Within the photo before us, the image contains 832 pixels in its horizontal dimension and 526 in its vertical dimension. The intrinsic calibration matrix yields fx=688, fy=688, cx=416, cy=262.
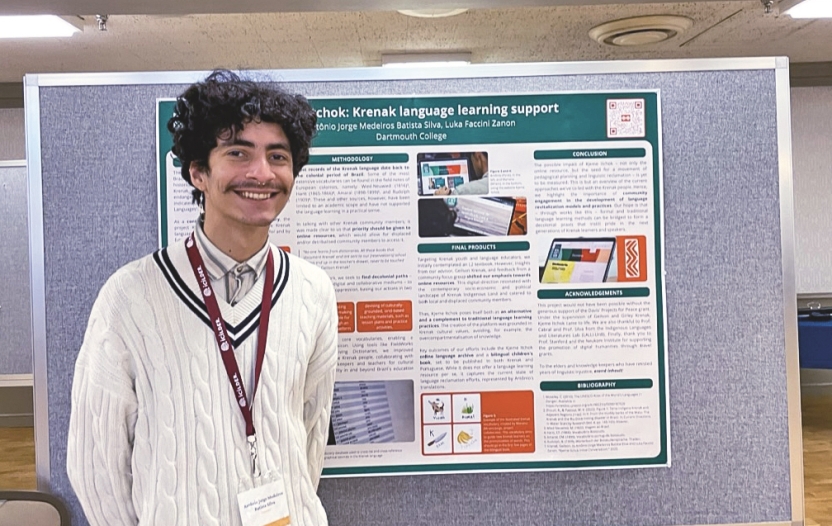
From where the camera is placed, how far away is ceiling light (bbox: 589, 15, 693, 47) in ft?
15.1

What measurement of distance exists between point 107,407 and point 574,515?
1.06 meters

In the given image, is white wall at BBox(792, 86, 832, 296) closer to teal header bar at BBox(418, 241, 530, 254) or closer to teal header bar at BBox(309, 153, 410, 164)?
teal header bar at BBox(418, 241, 530, 254)

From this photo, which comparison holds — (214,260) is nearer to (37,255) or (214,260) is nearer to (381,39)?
(37,255)

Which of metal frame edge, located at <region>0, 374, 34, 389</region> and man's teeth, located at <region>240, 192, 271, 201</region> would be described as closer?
man's teeth, located at <region>240, 192, 271, 201</region>

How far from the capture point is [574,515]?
1614mm

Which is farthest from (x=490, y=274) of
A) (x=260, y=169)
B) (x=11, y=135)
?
(x=11, y=135)

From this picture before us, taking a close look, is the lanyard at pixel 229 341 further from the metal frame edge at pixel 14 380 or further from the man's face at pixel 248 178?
the metal frame edge at pixel 14 380

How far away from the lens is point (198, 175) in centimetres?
124

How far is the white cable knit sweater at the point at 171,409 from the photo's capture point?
3.72ft

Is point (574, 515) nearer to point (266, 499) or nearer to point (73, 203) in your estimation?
point (266, 499)

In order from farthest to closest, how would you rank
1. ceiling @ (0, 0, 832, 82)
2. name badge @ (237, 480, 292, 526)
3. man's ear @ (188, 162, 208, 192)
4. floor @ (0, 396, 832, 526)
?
ceiling @ (0, 0, 832, 82) < floor @ (0, 396, 832, 526) < man's ear @ (188, 162, 208, 192) < name badge @ (237, 480, 292, 526)

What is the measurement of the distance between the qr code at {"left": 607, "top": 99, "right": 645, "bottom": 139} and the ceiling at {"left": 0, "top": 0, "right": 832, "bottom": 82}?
2532 millimetres

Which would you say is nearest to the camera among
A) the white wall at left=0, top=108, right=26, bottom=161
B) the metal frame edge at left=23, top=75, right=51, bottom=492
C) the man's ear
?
the man's ear

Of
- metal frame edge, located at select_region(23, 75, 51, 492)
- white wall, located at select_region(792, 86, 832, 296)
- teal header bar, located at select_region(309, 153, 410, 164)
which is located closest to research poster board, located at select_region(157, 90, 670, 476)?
teal header bar, located at select_region(309, 153, 410, 164)
